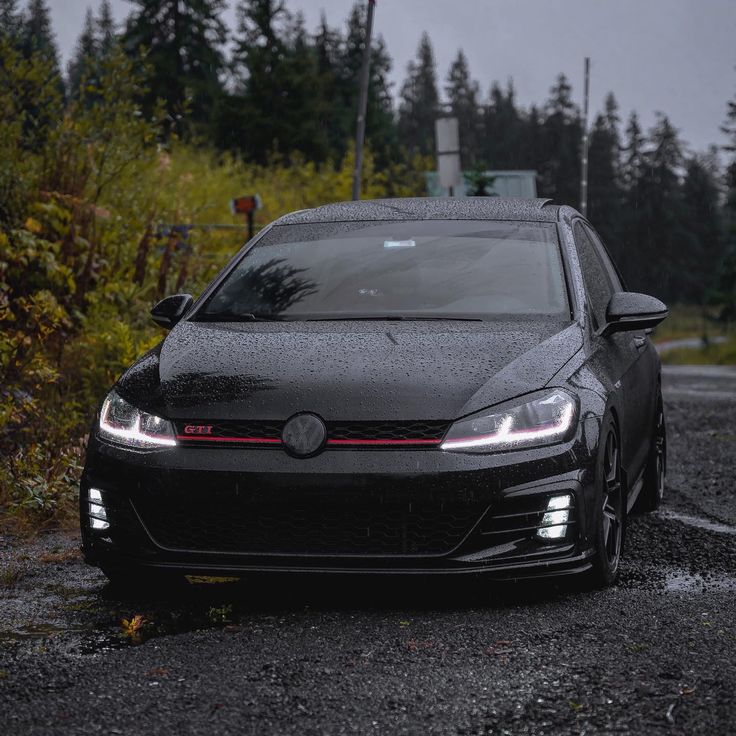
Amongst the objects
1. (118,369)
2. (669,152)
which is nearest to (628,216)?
(669,152)

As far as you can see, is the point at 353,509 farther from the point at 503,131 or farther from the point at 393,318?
the point at 503,131

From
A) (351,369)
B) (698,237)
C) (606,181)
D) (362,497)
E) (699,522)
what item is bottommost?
(698,237)

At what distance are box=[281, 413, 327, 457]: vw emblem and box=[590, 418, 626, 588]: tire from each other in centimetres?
103

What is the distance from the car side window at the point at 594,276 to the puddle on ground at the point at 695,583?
110 centimetres

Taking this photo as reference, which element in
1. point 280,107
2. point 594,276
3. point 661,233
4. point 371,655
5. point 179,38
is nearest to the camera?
point 371,655

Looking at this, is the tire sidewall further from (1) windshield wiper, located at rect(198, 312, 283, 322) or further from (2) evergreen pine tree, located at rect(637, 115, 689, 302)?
(2) evergreen pine tree, located at rect(637, 115, 689, 302)

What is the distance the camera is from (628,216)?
11531 centimetres

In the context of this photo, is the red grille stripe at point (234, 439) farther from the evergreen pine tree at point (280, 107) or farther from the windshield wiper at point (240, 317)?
the evergreen pine tree at point (280, 107)

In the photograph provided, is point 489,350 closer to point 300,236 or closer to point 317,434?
point 317,434

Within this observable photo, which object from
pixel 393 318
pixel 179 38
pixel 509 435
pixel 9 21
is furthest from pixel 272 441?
pixel 179 38

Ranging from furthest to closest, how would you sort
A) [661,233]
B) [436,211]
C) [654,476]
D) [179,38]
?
[661,233] → [179,38] → [654,476] → [436,211]

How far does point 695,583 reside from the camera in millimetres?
5188

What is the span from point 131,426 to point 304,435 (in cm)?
69

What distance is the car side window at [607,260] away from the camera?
704 centimetres
